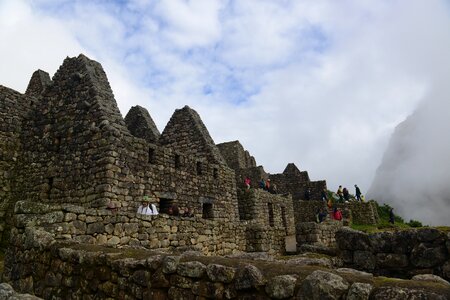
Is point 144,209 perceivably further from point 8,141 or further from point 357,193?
point 357,193

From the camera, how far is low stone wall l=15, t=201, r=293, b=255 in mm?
7422

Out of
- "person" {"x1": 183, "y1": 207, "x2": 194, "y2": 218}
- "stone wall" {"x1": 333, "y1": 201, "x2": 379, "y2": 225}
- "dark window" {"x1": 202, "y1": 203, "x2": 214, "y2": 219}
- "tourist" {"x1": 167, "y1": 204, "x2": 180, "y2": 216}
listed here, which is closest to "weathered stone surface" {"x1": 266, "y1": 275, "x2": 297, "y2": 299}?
"tourist" {"x1": 167, "y1": 204, "x2": 180, "y2": 216}

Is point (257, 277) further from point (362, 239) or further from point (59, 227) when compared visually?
point (59, 227)

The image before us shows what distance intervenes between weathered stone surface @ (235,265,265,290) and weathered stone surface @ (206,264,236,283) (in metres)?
0.09

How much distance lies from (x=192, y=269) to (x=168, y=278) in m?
0.44

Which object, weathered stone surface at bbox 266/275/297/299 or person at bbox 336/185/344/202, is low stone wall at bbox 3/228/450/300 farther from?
person at bbox 336/185/344/202

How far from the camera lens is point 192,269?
3.86 meters

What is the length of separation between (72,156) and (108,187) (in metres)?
2.51

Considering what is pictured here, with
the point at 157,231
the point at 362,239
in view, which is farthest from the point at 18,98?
the point at 362,239

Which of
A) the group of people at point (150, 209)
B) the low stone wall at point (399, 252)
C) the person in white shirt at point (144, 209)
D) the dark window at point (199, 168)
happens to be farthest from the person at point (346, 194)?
the low stone wall at point (399, 252)

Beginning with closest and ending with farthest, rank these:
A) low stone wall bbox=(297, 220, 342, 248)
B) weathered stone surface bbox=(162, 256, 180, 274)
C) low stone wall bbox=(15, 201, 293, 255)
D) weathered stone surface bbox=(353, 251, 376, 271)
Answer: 1. weathered stone surface bbox=(162, 256, 180, 274)
2. weathered stone surface bbox=(353, 251, 376, 271)
3. low stone wall bbox=(15, 201, 293, 255)
4. low stone wall bbox=(297, 220, 342, 248)

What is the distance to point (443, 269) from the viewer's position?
5820 mm

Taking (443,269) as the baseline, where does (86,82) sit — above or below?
above

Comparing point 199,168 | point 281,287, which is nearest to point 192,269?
point 281,287
